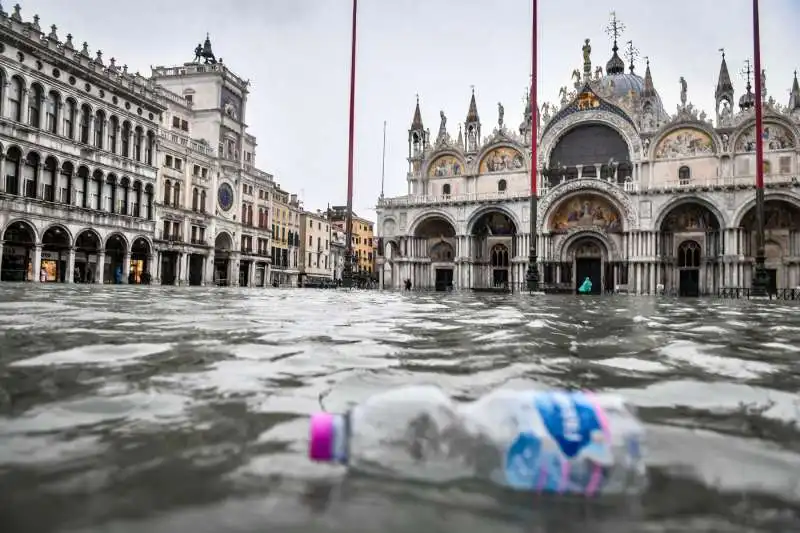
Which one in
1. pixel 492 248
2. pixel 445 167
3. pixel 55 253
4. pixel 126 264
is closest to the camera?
pixel 55 253

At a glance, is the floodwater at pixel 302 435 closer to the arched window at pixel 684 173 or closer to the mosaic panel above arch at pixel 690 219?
the mosaic panel above arch at pixel 690 219

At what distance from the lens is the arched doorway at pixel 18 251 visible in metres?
25.5

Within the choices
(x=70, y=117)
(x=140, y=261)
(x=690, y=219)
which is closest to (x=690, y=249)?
(x=690, y=219)

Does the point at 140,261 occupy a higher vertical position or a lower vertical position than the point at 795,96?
lower

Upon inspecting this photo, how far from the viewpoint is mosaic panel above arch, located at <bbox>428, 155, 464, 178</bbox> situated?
1550 inches

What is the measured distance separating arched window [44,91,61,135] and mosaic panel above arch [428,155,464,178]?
74.7 feet

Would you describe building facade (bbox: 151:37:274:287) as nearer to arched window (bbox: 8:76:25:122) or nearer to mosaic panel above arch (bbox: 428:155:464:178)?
arched window (bbox: 8:76:25:122)

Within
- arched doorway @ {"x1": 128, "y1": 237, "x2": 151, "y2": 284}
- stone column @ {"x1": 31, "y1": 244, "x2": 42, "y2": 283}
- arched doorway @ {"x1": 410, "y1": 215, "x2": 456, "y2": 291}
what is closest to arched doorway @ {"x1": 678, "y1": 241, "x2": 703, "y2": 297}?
arched doorway @ {"x1": 410, "y1": 215, "x2": 456, "y2": 291}

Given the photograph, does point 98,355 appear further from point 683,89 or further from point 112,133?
point 683,89

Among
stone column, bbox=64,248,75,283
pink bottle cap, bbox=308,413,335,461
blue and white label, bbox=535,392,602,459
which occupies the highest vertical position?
stone column, bbox=64,248,75,283

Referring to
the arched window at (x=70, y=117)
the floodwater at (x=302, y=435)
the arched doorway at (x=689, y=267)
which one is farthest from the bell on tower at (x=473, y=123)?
the floodwater at (x=302, y=435)

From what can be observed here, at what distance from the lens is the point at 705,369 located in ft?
9.00

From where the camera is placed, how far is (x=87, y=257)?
99.2 feet

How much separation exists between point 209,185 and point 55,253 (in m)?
14.4
